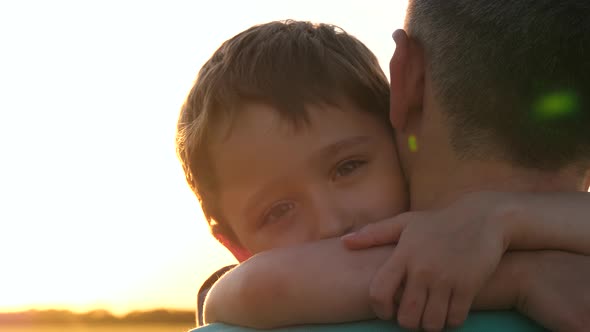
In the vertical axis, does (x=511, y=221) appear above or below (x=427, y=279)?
above

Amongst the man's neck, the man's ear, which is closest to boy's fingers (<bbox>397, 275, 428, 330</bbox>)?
the man's neck

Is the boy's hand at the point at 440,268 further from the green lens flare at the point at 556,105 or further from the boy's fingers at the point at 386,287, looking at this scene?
the green lens flare at the point at 556,105

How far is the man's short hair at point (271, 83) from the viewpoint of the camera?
9.34 feet

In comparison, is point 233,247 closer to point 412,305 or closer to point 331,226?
point 331,226

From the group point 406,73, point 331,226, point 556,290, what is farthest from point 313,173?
point 556,290

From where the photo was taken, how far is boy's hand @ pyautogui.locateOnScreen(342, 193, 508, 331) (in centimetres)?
158

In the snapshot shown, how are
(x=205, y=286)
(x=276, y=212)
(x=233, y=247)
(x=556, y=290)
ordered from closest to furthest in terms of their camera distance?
1. (x=556, y=290)
2. (x=276, y=212)
3. (x=233, y=247)
4. (x=205, y=286)

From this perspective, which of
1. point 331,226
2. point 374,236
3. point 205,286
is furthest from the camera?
point 205,286

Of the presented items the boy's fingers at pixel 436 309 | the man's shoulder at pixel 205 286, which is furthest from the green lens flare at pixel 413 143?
the man's shoulder at pixel 205 286

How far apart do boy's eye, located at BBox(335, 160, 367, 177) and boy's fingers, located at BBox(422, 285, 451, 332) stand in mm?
1143

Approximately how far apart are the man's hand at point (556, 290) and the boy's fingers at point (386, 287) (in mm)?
290

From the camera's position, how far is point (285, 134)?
8.95 ft

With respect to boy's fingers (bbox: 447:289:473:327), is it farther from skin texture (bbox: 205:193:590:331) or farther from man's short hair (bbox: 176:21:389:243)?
man's short hair (bbox: 176:21:389:243)

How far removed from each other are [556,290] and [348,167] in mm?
1249
